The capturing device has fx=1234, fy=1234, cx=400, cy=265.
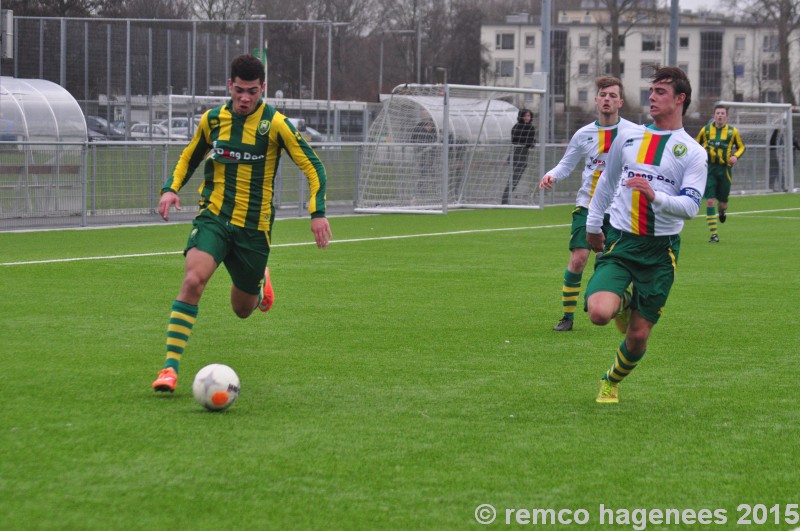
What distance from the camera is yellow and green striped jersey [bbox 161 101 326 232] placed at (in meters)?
7.68

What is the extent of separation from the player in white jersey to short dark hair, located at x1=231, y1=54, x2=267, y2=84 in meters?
3.47

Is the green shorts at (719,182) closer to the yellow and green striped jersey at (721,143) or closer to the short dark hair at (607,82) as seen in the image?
the yellow and green striped jersey at (721,143)

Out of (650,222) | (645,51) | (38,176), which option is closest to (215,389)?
(650,222)

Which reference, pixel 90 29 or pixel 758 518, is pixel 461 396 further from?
pixel 90 29

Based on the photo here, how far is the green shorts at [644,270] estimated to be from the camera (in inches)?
276

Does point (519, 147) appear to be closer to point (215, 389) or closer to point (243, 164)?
point (243, 164)

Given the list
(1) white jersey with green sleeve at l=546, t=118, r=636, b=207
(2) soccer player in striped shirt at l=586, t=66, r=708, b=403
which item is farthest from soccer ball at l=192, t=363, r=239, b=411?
(1) white jersey with green sleeve at l=546, t=118, r=636, b=207

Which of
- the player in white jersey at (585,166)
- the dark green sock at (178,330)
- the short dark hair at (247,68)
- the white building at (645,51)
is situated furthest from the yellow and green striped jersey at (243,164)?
the white building at (645,51)

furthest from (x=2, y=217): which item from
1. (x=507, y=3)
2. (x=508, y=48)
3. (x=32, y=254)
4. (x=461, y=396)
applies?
(x=508, y=48)

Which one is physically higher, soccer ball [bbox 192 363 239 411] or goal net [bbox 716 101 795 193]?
goal net [bbox 716 101 795 193]

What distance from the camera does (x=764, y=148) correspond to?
3741cm

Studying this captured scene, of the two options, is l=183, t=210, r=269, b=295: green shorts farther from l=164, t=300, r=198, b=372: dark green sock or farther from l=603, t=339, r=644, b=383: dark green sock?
l=603, t=339, r=644, b=383: dark green sock

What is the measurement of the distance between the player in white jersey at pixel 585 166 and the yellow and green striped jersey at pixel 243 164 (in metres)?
3.15

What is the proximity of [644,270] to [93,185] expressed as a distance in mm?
15722
